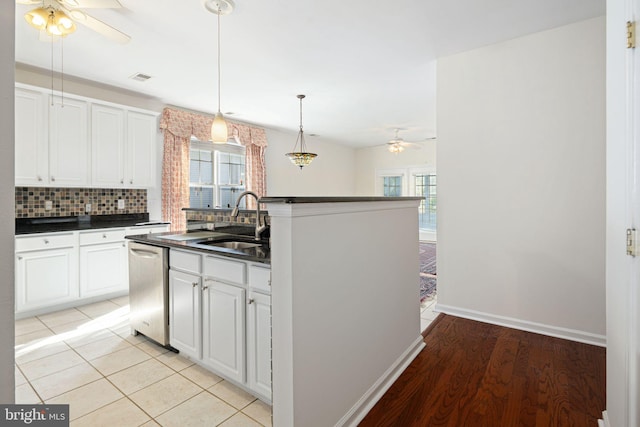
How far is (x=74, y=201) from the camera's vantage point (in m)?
4.02

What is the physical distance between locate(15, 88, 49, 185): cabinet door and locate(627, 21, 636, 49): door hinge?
4.80m

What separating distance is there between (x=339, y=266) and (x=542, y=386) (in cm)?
161

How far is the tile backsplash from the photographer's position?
12.0 feet

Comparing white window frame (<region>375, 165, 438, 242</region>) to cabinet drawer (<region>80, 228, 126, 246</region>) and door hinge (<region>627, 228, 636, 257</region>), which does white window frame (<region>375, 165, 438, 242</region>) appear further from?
door hinge (<region>627, 228, 636, 257</region>)

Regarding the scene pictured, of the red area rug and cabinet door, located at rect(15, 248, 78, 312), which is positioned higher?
cabinet door, located at rect(15, 248, 78, 312)

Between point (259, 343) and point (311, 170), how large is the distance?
6.52m

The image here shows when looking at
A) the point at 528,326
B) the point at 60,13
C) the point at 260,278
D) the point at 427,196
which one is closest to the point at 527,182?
the point at 528,326

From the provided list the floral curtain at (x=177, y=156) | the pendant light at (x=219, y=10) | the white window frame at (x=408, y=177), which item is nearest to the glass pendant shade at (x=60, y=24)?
the pendant light at (x=219, y=10)

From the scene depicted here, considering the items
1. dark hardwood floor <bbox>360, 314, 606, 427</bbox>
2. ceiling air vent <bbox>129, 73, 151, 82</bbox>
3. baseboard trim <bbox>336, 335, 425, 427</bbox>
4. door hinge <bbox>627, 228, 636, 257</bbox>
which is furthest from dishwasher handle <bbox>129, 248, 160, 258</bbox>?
door hinge <bbox>627, 228, 636, 257</bbox>

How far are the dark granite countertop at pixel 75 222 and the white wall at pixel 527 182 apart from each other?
400 cm

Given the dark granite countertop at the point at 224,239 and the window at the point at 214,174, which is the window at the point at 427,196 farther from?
the dark granite countertop at the point at 224,239

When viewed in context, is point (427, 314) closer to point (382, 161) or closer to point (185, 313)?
point (185, 313)

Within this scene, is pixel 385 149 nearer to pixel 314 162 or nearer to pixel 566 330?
pixel 314 162

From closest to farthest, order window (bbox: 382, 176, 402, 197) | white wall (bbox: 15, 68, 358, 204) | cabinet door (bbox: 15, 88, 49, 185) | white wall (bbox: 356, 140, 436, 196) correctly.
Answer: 1. cabinet door (bbox: 15, 88, 49, 185)
2. white wall (bbox: 15, 68, 358, 204)
3. white wall (bbox: 356, 140, 436, 196)
4. window (bbox: 382, 176, 402, 197)
